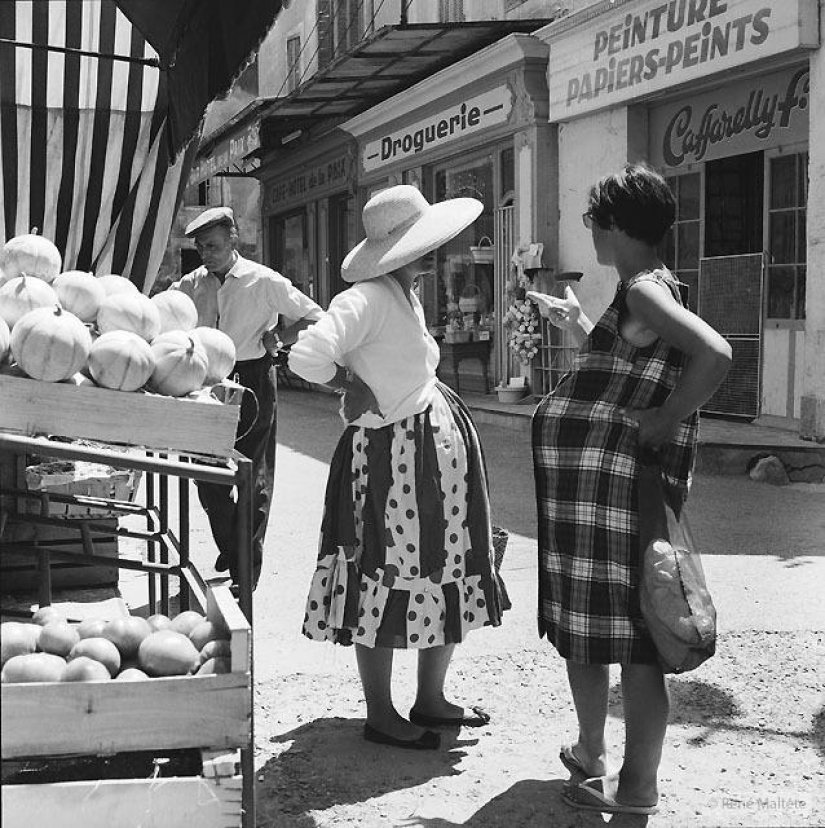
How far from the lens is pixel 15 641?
2.74m

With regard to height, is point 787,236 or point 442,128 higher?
point 442,128

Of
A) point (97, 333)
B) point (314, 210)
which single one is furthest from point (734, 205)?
point (314, 210)

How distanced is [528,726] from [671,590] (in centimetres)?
121

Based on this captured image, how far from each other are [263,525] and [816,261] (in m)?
5.55

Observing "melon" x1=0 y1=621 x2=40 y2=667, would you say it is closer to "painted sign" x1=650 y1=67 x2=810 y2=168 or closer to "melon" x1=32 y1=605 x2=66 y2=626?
"melon" x1=32 y1=605 x2=66 y2=626

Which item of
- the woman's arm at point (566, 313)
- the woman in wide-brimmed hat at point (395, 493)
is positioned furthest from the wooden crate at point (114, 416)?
the woman's arm at point (566, 313)

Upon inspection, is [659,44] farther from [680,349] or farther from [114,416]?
[114,416]

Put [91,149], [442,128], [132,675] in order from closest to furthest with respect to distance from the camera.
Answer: [132,675], [91,149], [442,128]

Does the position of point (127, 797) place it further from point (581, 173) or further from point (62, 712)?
point (581, 173)

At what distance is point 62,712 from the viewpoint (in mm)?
2447

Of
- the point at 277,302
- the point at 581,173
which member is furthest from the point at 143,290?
the point at 581,173

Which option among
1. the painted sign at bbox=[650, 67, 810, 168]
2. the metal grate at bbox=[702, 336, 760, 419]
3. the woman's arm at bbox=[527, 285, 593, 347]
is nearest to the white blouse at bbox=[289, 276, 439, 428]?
the woman's arm at bbox=[527, 285, 593, 347]

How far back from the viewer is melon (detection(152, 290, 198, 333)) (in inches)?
127

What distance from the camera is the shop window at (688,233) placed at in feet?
37.2
